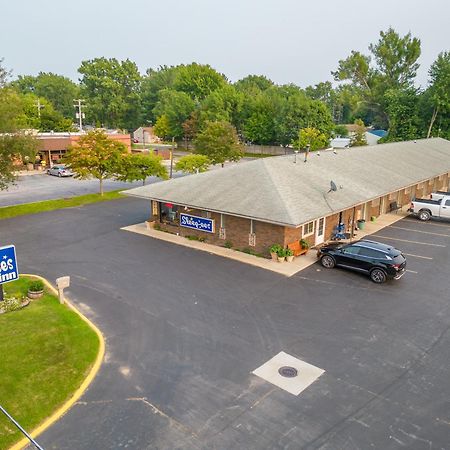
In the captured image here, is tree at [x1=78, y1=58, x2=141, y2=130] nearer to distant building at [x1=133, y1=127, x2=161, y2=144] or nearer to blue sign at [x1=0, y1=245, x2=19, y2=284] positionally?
distant building at [x1=133, y1=127, x2=161, y2=144]

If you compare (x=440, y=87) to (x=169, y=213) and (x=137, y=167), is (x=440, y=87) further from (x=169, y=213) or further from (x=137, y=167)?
(x=169, y=213)

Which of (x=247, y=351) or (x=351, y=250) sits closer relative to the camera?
(x=247, y=351)

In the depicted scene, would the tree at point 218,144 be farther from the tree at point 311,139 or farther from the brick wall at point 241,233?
the brick wall at point 241,233

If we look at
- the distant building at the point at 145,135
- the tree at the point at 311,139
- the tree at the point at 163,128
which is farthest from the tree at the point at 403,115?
the distant building at the point at 145,135

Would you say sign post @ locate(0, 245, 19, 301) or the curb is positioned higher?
sign post @ locate(0, 245, 19, 301)

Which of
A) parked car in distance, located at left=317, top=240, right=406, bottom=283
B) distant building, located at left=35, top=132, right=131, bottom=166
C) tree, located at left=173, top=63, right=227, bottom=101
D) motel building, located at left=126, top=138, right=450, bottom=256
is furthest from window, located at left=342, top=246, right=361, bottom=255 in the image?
tree, located at left=173, top=63, right=227, bottom=101

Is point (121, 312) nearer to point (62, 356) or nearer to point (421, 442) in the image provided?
point (62, 356)

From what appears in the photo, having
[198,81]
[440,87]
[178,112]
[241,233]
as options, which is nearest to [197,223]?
[241,233]
